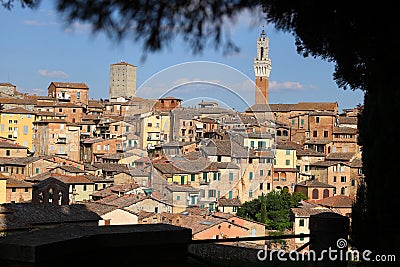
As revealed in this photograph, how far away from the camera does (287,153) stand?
126ft

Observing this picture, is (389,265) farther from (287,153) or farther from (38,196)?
(287,153)

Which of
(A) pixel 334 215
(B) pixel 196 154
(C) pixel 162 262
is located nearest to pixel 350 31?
(A) pixel 334 215

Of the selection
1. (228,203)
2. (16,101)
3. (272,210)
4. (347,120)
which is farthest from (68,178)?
(347,120)

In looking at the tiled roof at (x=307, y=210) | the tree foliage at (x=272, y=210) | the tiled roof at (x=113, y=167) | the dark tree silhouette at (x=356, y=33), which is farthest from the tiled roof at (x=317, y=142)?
the dark tree silhouette at (x=356, y=33)

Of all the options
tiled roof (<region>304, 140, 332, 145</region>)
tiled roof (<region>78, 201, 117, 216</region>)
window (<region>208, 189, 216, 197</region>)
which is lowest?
window (<region>208, 189, 216, 197</region>)

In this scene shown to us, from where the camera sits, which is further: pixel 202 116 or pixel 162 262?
pixel 202 116

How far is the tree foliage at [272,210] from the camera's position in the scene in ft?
88.0

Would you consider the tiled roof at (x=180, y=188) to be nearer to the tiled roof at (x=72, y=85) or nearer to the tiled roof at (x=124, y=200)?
the tiled roof at (x=124, y=200)

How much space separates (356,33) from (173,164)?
27.8 metres

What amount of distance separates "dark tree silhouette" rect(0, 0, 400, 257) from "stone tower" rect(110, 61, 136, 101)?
8144 cm

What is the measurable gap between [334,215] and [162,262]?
1.32 metres

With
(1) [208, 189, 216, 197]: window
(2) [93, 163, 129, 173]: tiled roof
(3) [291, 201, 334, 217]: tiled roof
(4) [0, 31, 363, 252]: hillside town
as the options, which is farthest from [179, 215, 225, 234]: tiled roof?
(2) [93, 163, 129, 173]: tiled roof

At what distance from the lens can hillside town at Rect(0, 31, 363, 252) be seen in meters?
21.6

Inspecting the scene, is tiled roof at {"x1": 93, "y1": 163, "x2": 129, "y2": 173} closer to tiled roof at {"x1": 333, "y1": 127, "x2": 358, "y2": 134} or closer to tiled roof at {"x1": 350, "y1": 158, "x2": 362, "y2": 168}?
tiled roof at {"x1": 350, "y1": 158, "x2": 362, "y2": 168}
